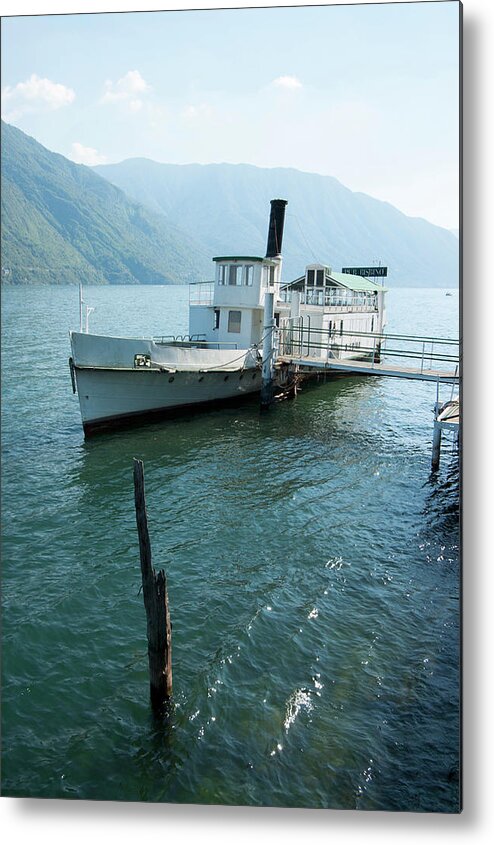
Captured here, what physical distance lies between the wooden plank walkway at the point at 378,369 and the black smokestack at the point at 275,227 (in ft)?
12.7

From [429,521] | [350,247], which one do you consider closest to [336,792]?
[429,521]

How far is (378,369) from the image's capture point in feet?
59.2

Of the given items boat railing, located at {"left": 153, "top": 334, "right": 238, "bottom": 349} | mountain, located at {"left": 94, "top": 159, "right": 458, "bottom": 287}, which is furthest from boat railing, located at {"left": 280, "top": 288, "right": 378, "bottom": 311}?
mountain, located at {"left": 94, "top": 159, "right": 458, "bottom": 287}

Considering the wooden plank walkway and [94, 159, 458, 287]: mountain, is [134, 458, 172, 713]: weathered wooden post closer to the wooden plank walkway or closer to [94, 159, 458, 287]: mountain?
the wooden plank walkway

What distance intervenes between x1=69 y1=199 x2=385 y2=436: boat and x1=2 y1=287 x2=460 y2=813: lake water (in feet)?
4.14

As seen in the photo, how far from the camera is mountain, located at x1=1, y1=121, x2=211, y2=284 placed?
1911 inches

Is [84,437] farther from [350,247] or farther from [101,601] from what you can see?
[350,247]

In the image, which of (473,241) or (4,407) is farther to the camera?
(4,407)

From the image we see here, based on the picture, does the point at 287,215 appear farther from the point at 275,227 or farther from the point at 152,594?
the point at 152,594

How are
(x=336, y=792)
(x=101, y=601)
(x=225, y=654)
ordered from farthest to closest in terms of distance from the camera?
(x=101, y=601) → (x=225, y=654) → (x=336, y=792)

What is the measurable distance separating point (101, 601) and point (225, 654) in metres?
1.96

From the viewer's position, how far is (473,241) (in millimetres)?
5562

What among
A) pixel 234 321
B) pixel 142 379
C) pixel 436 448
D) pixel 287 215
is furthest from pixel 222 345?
pixel 287 215

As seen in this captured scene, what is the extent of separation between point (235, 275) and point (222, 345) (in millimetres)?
2285
